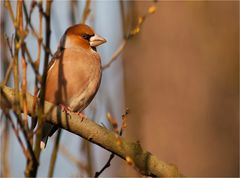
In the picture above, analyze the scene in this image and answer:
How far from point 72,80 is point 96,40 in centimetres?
54

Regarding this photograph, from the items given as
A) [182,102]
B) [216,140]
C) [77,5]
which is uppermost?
[77,5]

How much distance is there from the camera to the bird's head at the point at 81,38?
4.34m

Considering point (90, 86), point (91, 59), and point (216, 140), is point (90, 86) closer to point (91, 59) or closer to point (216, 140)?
point (91, 59)

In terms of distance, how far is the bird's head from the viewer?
434cm

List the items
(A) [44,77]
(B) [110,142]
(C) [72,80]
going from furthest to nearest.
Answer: (C) [72,80] < (B) [110,142] < (A) [44,77]

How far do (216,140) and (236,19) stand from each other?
4.46 feet

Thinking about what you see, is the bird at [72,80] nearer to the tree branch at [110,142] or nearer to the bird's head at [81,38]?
the bird's head at [81,38]

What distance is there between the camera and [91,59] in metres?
4.17

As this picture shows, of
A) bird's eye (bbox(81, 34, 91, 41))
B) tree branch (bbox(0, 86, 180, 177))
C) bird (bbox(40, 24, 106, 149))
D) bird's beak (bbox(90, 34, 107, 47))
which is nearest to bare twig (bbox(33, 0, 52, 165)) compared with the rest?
tree branch (bbox(0, 86, 180, 177))

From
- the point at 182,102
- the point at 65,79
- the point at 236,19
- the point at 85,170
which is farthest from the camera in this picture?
the point at 236,19

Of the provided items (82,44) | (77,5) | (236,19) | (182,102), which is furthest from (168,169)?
(236,19)

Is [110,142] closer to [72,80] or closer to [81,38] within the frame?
[72,80]

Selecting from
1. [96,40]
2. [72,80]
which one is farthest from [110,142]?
[96,40]

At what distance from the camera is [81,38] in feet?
14.5
